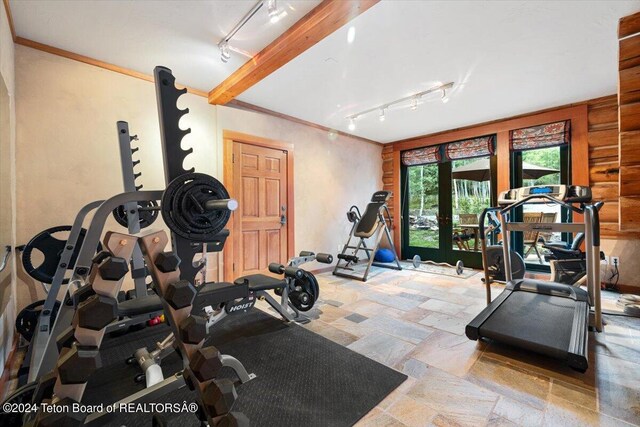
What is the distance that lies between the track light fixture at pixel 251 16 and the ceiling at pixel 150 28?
1.1 inches

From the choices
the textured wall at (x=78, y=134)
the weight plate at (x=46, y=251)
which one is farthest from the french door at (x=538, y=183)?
the weight plate at (x=46, y=251)

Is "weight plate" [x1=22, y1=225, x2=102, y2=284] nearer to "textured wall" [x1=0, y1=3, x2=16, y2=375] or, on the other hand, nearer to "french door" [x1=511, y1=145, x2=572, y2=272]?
"textured wall" [x1=0, y1=3, x2=16, y2=375]

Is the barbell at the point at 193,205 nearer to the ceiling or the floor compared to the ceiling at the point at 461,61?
nearer to the floor

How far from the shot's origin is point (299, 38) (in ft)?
7.26

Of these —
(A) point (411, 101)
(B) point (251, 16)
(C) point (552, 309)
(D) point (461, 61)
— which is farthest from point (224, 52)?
(C) point (552, 309)

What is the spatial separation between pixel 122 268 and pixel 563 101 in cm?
535

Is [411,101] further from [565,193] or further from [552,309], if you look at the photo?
[552,309]

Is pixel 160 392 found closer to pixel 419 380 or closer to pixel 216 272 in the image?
pixel 419 380

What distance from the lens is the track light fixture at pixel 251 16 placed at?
6.50ft

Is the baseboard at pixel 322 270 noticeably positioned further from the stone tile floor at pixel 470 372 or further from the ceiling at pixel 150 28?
the ceiling at pixel 150 28

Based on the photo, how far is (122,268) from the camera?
1002 millimetres

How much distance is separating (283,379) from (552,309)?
2.41 metres

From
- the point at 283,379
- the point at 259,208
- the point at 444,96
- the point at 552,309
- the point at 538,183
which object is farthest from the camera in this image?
the point at 538,183

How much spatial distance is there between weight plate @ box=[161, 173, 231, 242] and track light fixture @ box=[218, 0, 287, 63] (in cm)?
150
